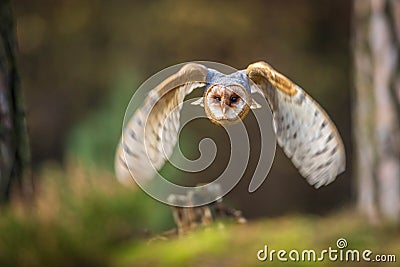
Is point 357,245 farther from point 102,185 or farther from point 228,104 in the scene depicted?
point 228,104

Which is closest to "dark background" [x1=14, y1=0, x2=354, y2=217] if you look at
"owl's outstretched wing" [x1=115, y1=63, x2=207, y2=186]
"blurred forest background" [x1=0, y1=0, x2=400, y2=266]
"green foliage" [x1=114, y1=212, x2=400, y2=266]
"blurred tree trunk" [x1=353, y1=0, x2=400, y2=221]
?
"blurred forest background" [x1=0, y1=0, x2=400, y2=266]

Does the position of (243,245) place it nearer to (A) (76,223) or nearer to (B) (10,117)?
(A) (76,223)

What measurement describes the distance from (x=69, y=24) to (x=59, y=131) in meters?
0.32

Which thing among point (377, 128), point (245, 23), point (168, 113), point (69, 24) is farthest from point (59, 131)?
point (168, 113)

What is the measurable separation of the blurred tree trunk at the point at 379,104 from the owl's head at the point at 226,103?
3.17 feet

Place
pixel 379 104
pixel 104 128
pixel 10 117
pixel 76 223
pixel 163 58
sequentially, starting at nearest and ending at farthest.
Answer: pixel 10 117
pixel 76 223
pixel 379 104
pixel 104 128
pixel 163 58

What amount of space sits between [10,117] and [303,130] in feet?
0.92

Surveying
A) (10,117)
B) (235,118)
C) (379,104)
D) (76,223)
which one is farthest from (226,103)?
(379,104)

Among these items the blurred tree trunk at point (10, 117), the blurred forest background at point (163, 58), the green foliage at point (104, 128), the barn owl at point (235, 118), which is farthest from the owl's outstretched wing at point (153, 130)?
the green foliage at point (104, 128)

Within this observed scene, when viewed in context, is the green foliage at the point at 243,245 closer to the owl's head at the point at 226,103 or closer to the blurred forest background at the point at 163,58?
the owl's head at the point at 226,103

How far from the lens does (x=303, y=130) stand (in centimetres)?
32

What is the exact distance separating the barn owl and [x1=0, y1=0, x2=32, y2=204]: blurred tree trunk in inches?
7.9

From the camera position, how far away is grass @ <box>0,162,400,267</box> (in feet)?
2.89

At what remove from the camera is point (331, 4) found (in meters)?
2.16
